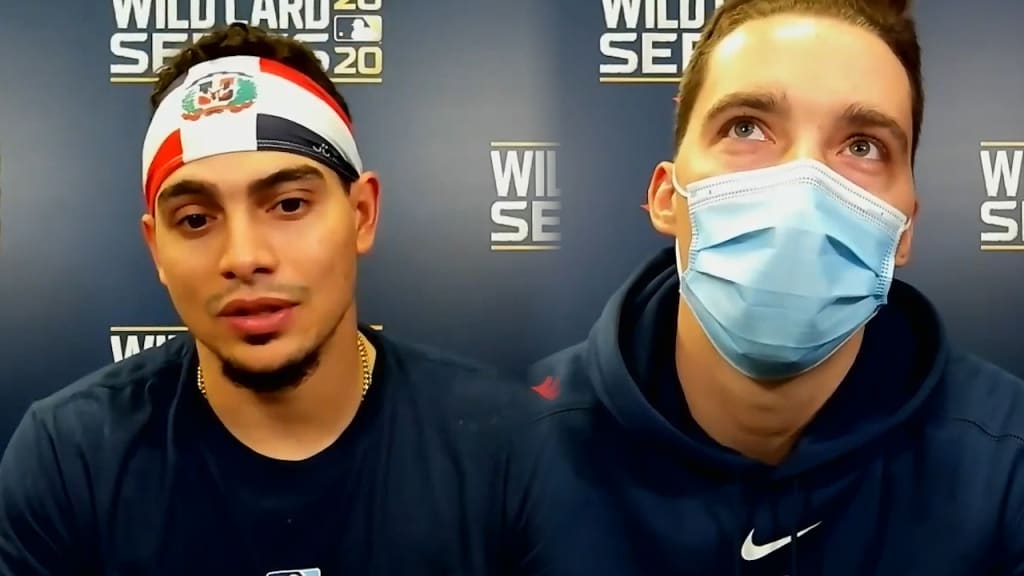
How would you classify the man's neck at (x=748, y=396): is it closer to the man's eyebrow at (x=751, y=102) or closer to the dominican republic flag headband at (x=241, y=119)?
the man's eyebrow at (x=751, y=102)

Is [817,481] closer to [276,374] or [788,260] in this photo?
[788,260]

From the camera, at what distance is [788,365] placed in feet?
4.03

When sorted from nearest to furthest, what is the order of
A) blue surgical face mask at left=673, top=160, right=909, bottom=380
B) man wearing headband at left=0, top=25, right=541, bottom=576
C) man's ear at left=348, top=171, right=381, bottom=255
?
blue surgical face mask at left=673, top=160, right=909, bottom=380
man wearing headband at left=0, top=25, right=541, bottom=576
man's ear at left=348, top=171, right=381, bottom=255

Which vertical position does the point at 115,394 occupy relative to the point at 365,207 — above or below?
below

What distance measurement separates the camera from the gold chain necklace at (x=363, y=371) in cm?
140

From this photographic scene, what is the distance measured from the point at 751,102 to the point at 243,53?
2.30ft

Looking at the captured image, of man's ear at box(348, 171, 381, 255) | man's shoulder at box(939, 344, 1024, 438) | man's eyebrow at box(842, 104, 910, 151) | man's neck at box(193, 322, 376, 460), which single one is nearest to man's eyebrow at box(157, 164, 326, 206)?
man's ear at box(348, 171, 381, 255)

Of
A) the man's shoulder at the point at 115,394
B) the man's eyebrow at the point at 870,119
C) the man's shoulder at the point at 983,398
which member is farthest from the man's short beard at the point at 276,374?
the man's shoulder at the point at 983,398

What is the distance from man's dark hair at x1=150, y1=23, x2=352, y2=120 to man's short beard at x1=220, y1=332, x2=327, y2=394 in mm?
362

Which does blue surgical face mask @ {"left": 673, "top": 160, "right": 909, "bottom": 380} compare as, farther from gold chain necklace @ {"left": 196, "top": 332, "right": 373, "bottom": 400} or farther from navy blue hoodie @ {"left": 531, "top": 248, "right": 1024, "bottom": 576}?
gold chain necklace @ {"left": 196, "top": 332, "right": 373, "bottom": 400}

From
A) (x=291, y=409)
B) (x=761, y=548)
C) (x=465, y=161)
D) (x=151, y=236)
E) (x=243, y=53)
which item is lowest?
(x=761, y=548)

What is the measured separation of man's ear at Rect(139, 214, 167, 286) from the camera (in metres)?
1.34

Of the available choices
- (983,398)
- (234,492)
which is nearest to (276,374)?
(234,492)

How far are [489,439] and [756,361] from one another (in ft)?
1.38
